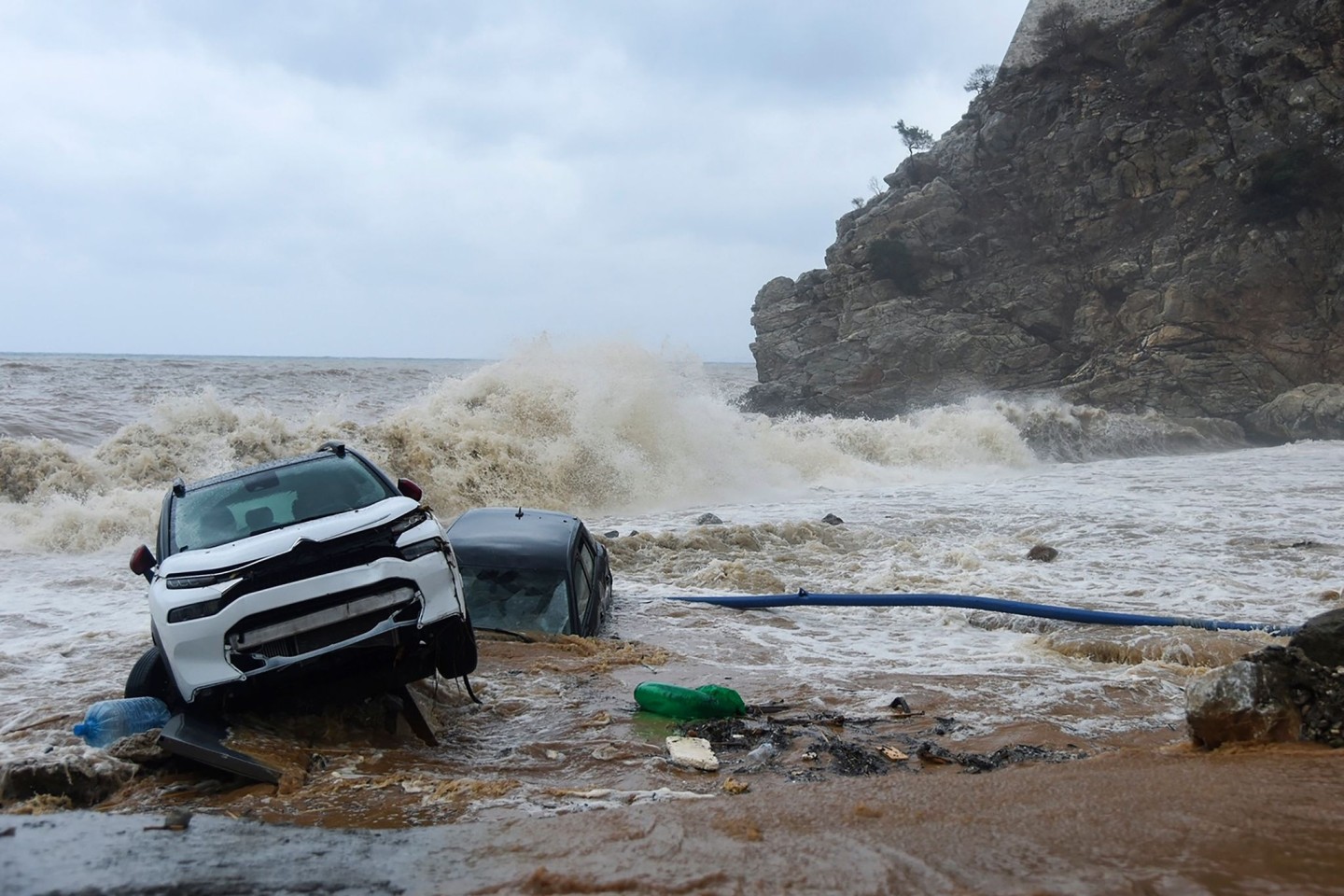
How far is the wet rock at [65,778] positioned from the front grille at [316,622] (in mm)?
716

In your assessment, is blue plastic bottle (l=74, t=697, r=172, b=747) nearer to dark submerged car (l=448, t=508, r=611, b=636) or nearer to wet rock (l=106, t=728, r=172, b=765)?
wet rock (l=106, t=728, r=172, b=765)

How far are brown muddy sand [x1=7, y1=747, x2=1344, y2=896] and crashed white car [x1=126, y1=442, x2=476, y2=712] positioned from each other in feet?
3.59

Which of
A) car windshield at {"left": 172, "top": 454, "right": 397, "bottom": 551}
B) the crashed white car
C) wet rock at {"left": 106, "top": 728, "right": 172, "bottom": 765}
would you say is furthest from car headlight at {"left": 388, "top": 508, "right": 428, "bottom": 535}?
wet rock at {"left": 106, "top": 728, "right": 172, "bottom": 765}

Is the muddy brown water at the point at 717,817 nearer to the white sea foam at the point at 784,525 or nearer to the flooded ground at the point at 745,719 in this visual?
the flooded ground at the point at 745,719

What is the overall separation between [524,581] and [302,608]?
3121mm

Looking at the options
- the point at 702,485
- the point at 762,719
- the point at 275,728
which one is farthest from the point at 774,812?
the point at 702,485

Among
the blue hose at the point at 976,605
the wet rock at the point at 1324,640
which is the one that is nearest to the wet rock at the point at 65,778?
the wet rock at the point at 1324,640

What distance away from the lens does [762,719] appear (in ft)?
18.1

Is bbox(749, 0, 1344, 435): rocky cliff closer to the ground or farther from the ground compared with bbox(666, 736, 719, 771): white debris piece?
farther from the ground

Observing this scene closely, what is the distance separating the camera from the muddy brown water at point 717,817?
9.56 ft

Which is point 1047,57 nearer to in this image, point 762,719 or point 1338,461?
point 1338,461

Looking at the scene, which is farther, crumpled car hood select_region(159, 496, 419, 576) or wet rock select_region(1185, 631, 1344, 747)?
crumpled car hood select_region(159, 496, 419, 576)

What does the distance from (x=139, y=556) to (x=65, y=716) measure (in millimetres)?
1507

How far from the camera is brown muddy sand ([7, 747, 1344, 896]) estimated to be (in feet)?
9.37
